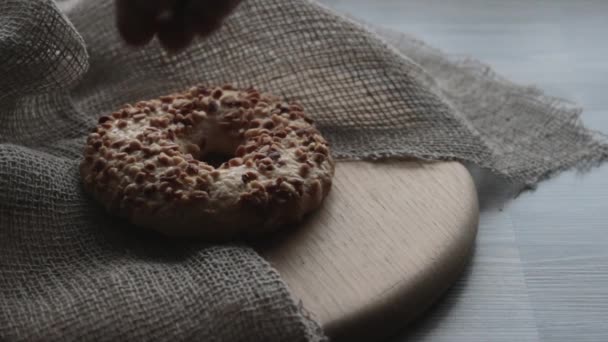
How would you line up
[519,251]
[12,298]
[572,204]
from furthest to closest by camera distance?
[572,204] → [519,251] → [12,298]

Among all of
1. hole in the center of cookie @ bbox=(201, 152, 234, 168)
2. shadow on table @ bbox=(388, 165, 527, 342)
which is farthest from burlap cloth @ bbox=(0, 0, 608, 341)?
hole in the center of cookie @ bbox=(201, 152, 234, 168)

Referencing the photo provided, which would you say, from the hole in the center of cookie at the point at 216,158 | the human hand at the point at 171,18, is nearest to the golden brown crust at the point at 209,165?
the hole in the center of cookie at the point at 216,158

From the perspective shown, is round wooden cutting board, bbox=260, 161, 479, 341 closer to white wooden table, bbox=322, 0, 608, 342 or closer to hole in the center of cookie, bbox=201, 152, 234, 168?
white wooden table, bbox=322, 0, 608, 342

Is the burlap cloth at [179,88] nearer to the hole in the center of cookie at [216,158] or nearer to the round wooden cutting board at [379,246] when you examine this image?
the round wooden cutting board at [379,246]

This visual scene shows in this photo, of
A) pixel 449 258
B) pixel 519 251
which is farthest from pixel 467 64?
pixel 449 258

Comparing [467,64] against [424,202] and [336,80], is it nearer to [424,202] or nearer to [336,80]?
[336,80]

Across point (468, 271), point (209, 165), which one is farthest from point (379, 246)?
point (209, 165)
